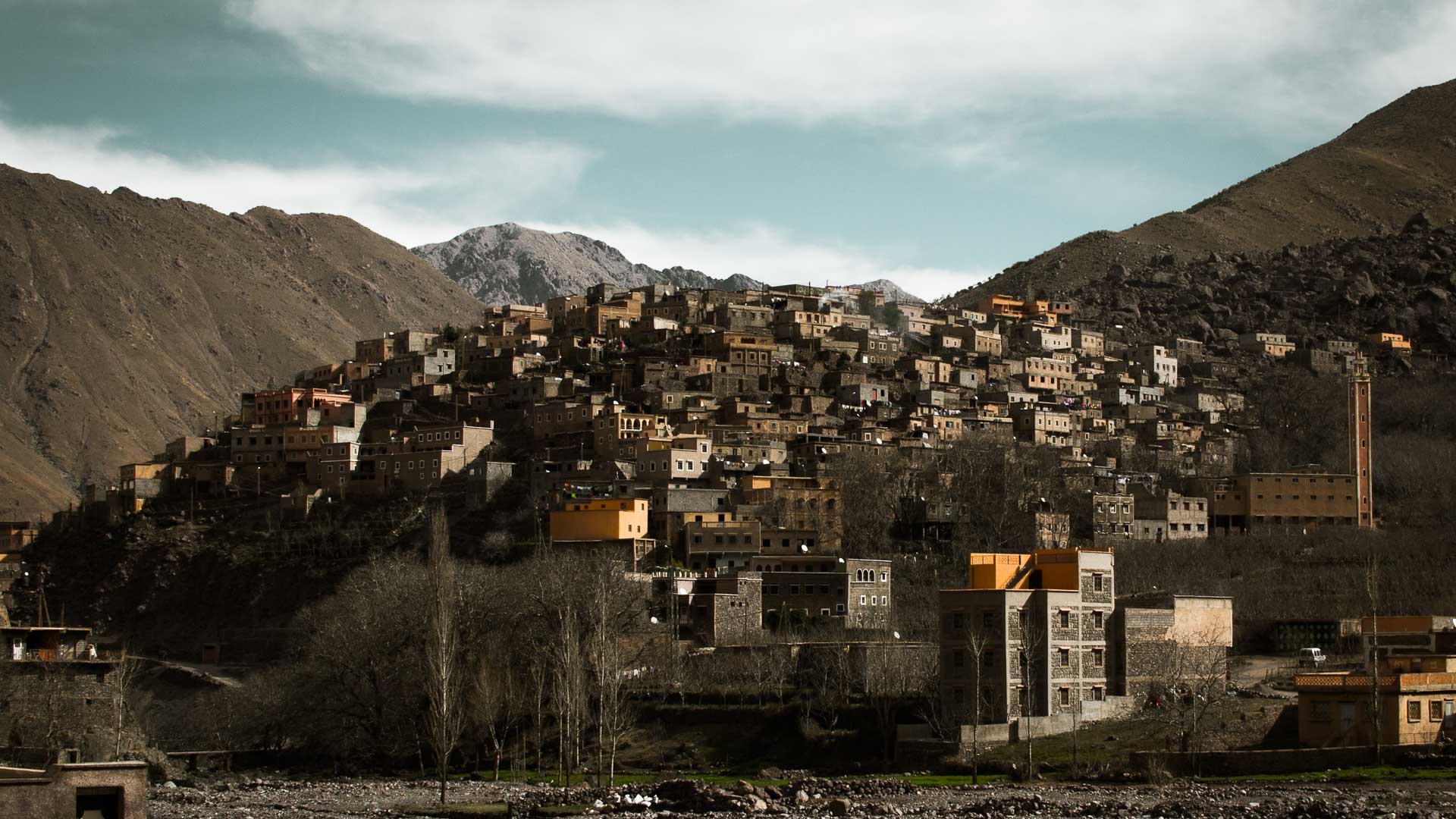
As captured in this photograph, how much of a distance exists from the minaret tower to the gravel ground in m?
50.2

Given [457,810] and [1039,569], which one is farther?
[1039,569]

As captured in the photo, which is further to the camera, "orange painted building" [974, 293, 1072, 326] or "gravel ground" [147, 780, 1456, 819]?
"orange painted building" [974, 293, 1072, 326]

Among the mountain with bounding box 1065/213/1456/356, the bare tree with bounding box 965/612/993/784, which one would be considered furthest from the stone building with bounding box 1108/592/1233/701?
the mountain with bounding box 1065/213/1456/356

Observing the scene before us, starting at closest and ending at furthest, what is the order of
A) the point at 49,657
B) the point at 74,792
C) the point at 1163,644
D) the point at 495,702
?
the point at 74,792 → the point at 49,657 → the point at 1163,644 → the point at 495,702

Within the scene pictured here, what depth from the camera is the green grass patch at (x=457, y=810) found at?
4972cm

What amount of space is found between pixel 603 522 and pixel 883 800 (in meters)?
35.6

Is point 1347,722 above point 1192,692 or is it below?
below

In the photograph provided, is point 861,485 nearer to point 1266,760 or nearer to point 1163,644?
point 1163,644

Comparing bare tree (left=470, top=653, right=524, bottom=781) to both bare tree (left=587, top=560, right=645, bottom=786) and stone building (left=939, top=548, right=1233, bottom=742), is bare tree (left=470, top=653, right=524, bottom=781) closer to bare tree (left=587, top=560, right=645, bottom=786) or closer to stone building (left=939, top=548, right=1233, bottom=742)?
bare tree (left=587, top=560, right=645, bottom=786)

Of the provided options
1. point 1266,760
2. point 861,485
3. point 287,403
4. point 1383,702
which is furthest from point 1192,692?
point 287,403

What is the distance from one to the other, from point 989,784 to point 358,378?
261 feet

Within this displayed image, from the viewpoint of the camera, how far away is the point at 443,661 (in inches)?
2196

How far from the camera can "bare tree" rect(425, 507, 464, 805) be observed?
55566 mm

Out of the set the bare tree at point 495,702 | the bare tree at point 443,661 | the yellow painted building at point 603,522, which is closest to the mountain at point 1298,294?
the yellow painted building at point 603,522
